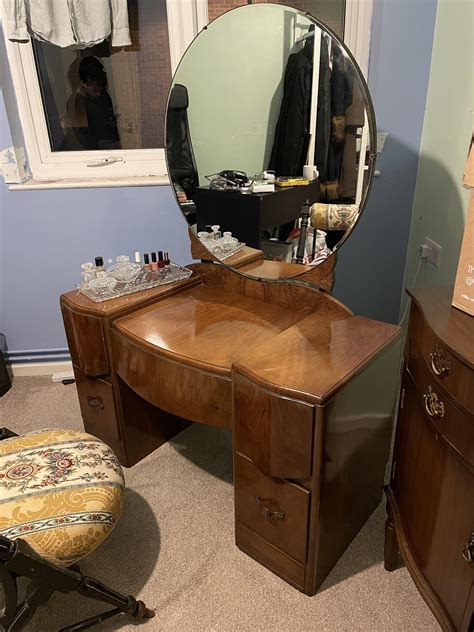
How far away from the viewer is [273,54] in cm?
134

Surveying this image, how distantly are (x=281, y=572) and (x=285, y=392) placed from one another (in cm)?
62

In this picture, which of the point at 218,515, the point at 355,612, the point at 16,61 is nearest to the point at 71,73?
the point at 16,61

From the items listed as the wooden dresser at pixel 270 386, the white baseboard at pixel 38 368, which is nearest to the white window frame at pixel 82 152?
the wooden dresser at pixel 270 386

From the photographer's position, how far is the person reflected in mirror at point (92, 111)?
6.50 ft

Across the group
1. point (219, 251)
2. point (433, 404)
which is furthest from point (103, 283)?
point (433, 404)

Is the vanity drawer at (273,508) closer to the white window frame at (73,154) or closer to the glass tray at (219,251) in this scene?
the glass tray at (219,251)

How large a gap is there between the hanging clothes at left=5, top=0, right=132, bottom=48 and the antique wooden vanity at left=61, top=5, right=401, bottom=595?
52 centimetres

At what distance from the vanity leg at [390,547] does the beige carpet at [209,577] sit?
0.03 metres

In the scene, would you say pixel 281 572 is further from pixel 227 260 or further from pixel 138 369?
pixel 227 260

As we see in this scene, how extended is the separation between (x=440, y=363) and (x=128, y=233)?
1592mm

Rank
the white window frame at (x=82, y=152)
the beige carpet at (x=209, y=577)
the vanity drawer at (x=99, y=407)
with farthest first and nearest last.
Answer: the white window frame at (x=82, y=152) → the vanity drawer at (x=99, y=407) → the beige carpet at (x=209, y=577)

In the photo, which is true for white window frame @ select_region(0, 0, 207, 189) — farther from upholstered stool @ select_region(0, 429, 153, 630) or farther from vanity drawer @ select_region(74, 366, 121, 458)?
upholstered stool @ select_region(0, 429, 153, 630)

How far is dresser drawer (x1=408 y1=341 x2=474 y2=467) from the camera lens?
863mm

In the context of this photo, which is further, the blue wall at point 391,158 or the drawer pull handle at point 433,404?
the blue wall at point 391,158
